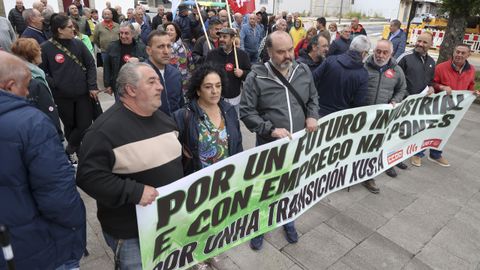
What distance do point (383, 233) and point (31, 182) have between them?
3.15 meters

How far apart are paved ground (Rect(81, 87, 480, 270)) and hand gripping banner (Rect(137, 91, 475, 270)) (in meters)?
0.30

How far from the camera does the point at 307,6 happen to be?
5262cm

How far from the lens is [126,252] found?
204 cm

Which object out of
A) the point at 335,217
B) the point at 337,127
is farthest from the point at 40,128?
the point at 335,217

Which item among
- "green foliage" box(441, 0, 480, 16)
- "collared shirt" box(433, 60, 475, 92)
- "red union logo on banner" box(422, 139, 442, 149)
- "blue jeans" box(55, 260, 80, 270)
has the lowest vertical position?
"red union logo on banner" box(422, 139, 442, 149)

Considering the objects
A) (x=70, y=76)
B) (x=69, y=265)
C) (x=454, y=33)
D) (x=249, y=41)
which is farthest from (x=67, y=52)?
(x=454, y=33)

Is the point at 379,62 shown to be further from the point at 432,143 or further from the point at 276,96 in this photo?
the point at 432,143

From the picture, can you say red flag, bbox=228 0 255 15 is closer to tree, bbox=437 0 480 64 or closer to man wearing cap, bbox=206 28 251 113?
man wearing cap, bbox=206 28 251 113

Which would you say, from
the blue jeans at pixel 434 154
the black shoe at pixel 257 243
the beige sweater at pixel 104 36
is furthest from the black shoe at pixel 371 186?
the beige sweater at pixel 104 36

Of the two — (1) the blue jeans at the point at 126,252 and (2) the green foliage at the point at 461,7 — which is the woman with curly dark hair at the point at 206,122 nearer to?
(1) the blue jeans at the point at 126,252

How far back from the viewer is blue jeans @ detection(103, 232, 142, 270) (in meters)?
2.02

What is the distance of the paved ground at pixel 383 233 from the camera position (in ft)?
9.76

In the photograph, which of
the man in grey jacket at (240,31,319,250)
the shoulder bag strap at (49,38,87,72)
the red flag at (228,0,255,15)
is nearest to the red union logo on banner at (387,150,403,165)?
the man in grey jacket at (240,31,319,250)

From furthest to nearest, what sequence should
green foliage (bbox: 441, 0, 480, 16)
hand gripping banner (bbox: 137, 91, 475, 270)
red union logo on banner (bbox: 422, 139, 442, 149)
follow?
green foliage (bbox: 441, 0, 480, 16) → red union logo on banner (bbox: 422, 139, 442, 149) → hand gripping banner (bbox: 137, 91, 475, 270)
